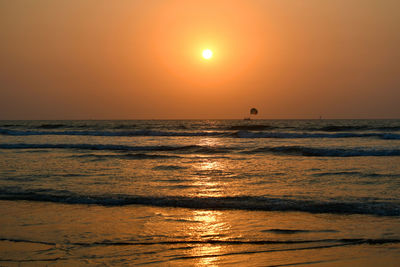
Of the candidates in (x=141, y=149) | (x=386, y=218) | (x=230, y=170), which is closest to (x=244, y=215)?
(x=386, y=218)

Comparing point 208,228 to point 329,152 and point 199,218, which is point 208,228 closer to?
point 199,218

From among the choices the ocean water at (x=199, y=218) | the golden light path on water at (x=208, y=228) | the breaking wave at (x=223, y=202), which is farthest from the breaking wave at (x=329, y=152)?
the breaking wave at (x=223, y=202)

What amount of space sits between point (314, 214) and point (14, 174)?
29.1 ft

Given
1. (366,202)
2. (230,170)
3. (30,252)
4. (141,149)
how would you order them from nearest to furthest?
1. (30,252)
2. (366,202)
3. (230,170)
4. (141,149)

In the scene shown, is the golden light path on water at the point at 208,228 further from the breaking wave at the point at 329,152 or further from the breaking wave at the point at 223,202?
the breaking wave at the point at 329,152

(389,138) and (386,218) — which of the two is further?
(389,138)

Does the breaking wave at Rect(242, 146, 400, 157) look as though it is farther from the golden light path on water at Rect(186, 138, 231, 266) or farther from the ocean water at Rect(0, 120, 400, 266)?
the golden light path on water at Rect(186, 138, 231, 266)

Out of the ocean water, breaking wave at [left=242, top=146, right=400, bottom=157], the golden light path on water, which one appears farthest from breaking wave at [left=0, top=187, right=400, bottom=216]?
breaking wave at [left=242, top=146, right=400, bottom=157]

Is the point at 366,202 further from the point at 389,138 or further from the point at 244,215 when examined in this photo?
the point at 389,138

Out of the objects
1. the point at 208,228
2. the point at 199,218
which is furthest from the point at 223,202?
the point at 208,228

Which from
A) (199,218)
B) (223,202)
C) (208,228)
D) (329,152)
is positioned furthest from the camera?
(329,152)

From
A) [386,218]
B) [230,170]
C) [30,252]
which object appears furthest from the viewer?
[230,170]

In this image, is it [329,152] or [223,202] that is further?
[329,152]

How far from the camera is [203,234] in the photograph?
6.11m
